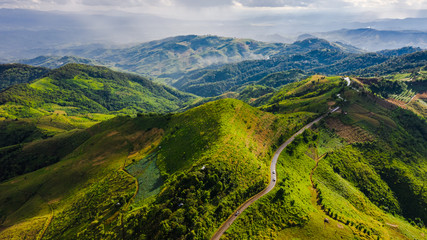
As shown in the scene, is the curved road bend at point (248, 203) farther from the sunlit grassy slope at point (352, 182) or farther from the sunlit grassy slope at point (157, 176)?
the sunlit grassy slope at point (352, 182)

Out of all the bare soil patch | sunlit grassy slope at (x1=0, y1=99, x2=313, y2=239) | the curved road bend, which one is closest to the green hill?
sunlit grassy slope at (x1=0, y1=99, x2=313, y2=239)

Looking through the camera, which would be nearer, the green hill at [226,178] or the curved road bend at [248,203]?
the curved road bend at [248,203]

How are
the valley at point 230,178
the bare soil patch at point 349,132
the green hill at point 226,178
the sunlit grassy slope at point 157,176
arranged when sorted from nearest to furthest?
the sunlit grassy slope at point 157,176 < the valley at point 230,178 < the green hill at point 226,178 < the bare soil patch at point 349,132

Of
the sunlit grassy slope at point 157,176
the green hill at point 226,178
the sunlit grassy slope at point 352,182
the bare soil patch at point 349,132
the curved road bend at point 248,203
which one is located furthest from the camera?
the bare soil patch at point 349,132

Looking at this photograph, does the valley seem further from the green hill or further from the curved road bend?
the green hill

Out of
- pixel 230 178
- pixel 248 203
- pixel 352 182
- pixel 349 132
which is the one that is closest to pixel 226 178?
pixel 230 178

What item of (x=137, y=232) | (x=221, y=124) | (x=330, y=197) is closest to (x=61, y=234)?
(x=137, y=232)

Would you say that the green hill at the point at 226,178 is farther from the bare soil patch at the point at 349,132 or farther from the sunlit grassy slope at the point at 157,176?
the bare soil patch at the point at 349,132

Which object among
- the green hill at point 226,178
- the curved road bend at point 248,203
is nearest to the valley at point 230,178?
the curved road bend at point 248,203

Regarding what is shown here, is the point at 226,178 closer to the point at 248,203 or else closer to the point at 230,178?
the point at 230,178
